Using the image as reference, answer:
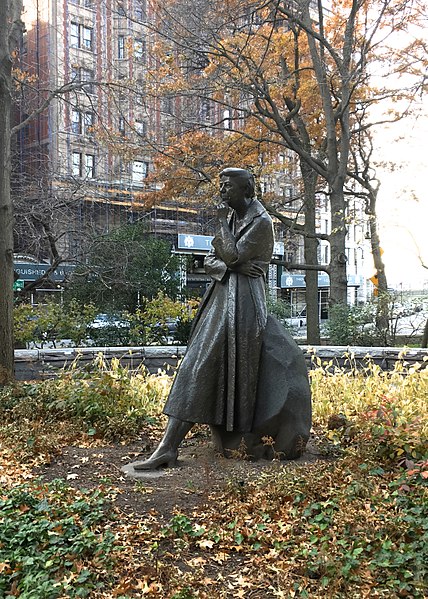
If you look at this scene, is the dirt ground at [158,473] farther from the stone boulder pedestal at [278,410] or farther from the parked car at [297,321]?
the parked car at [297,321]

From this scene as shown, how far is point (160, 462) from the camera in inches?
205

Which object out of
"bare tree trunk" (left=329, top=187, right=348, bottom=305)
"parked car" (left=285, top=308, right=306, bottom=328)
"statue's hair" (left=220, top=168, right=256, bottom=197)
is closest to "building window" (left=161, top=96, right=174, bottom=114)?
"bare tree trunk" (left=329, top=187, right=348, bottom=305)

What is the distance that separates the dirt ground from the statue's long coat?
1.24ft

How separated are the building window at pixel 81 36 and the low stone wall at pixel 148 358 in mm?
22351

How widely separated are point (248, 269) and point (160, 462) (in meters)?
1.79

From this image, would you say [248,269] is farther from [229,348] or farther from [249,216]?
[229,348]

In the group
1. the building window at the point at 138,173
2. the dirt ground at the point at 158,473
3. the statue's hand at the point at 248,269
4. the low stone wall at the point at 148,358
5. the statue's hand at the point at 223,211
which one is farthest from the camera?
the building window at the point at 138,173

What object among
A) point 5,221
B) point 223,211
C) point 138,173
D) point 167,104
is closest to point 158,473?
point 223,211

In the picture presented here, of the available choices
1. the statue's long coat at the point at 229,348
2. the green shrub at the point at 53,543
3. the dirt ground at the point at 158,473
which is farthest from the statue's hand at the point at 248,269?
the green shrub at the point at 53,543

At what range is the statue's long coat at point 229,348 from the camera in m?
5.22

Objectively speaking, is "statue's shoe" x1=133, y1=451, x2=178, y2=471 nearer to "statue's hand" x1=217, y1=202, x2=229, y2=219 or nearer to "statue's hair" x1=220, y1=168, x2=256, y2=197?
"statue's hand" x1=217, y1=202, x2=229, y2=219

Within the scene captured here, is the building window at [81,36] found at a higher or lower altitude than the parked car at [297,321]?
higher

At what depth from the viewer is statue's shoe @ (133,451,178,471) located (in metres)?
5.18

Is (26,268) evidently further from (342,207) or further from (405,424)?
(405,424)
